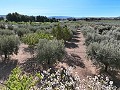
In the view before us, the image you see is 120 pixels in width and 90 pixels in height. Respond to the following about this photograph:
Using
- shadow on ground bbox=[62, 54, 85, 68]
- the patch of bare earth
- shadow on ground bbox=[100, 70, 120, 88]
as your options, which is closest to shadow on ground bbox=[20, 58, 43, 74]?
the patch of bare earth

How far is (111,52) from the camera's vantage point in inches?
726

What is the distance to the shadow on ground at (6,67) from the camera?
17.2 m

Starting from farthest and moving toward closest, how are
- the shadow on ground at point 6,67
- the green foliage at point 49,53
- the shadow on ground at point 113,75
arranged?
the green foliage at point 49,53 < the shadow on ground at point 113,75 < the shadow on ground at point 6,67

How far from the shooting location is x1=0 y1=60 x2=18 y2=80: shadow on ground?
1718 centimetres

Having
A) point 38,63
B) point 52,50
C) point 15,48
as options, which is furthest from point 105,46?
point 15,48

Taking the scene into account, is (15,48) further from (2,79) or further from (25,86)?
(25,86)

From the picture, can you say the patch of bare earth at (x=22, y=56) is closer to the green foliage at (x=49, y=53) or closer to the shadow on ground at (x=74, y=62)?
the green foliage at (x=49, y=53)

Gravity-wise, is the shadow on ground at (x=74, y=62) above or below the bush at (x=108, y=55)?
below

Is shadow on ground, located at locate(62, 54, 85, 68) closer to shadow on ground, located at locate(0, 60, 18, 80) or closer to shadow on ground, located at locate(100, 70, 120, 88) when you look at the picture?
shadow on ground, located at locate(100, 70, 120, 88)

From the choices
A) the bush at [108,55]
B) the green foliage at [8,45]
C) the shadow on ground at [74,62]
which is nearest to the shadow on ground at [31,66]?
the green foliage at [8,45]

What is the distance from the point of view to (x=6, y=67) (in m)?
19.2

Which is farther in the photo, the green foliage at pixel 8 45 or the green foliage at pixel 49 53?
the green foliage at pixel 8 45

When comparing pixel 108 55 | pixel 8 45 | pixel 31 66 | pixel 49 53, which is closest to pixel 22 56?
pixel 8 45

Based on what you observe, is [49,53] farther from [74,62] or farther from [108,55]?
[108,55]
